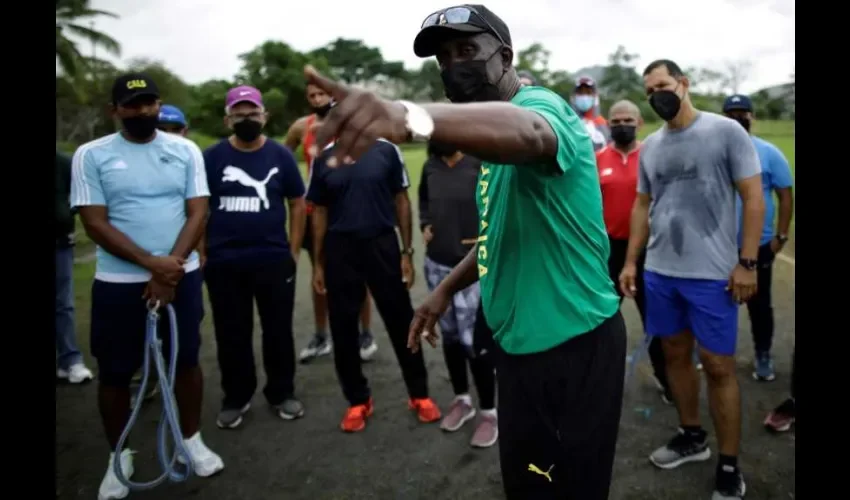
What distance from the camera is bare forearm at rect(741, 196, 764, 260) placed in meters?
3.27

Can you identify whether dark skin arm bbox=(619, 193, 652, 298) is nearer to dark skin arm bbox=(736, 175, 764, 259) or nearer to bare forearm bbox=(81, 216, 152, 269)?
dark skin arm bbox=(736, 175, 764, 259)

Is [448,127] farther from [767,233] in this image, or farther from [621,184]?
[767,233]

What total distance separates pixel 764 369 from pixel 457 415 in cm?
246

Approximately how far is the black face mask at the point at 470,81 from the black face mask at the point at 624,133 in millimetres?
3099

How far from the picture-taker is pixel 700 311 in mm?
3352

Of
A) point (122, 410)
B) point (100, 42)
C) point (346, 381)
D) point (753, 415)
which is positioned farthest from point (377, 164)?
point (100, 42)

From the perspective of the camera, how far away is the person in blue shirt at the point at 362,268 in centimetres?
431

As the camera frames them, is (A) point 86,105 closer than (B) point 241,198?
No

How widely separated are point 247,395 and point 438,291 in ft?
7.83

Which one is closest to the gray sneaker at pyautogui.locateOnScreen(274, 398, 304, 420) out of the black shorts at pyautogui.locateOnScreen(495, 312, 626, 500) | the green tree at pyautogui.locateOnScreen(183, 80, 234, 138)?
the black shorts at pyautogui.locateOnScreen(495, 312, 626, 500)

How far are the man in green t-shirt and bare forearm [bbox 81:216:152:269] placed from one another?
211cm

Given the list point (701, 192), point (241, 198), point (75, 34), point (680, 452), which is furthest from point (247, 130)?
point (75, 34)

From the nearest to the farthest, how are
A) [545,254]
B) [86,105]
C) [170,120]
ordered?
[545,254] < [170,120] < [86,105]

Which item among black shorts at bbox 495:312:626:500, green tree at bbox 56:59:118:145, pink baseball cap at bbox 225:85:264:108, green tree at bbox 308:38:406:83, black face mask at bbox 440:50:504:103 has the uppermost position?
green tree at bbox 308:38:406:83
